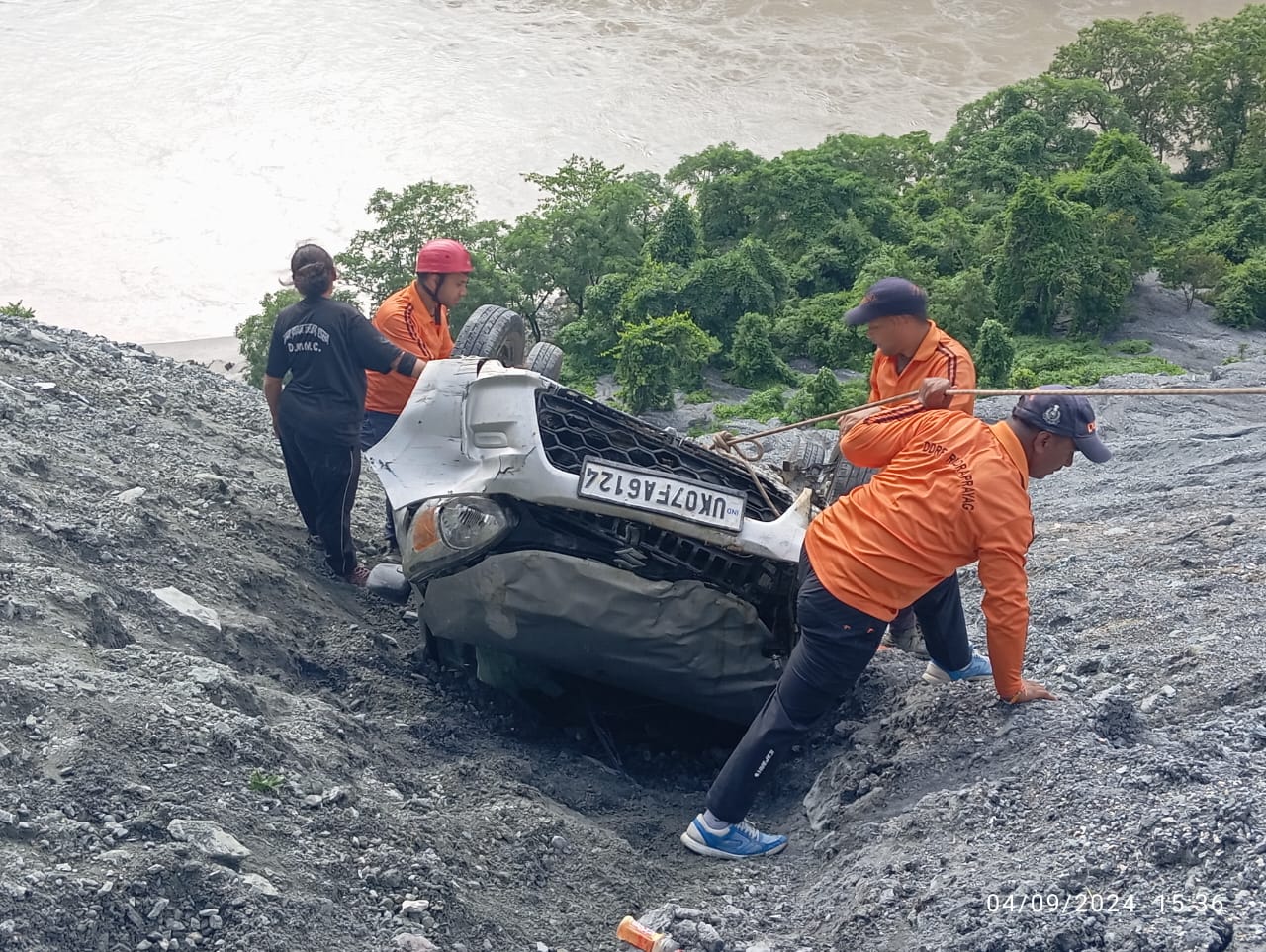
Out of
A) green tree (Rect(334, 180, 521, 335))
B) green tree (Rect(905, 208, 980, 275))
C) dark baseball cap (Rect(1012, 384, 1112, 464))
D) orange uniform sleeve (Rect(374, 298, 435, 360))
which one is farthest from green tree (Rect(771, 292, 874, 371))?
dark baseball cap (Rect(1012, 384, 1112, 464))

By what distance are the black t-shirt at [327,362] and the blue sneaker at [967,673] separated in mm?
2688

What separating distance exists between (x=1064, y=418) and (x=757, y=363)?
12.5 m

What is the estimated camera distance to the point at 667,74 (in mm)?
36938

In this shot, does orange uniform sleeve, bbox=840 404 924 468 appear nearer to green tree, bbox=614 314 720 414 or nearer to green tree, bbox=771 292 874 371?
green tree, bbox=614 314 720 414

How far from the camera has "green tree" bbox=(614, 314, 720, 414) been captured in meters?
15.2

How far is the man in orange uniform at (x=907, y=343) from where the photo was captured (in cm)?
481

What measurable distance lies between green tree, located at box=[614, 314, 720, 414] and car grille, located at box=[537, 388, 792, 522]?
10032mm

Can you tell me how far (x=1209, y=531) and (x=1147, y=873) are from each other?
3.41m

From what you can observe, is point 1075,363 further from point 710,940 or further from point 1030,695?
point 710,940

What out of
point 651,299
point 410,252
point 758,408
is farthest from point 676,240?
point 758,408

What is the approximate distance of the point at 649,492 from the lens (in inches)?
182

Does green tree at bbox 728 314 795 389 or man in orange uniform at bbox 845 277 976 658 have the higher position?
man in orange uniform at bbox 845 277 976 658

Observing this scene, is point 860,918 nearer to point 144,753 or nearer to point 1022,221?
point 144,753

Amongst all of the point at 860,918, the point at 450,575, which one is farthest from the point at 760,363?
the point at 860,918
